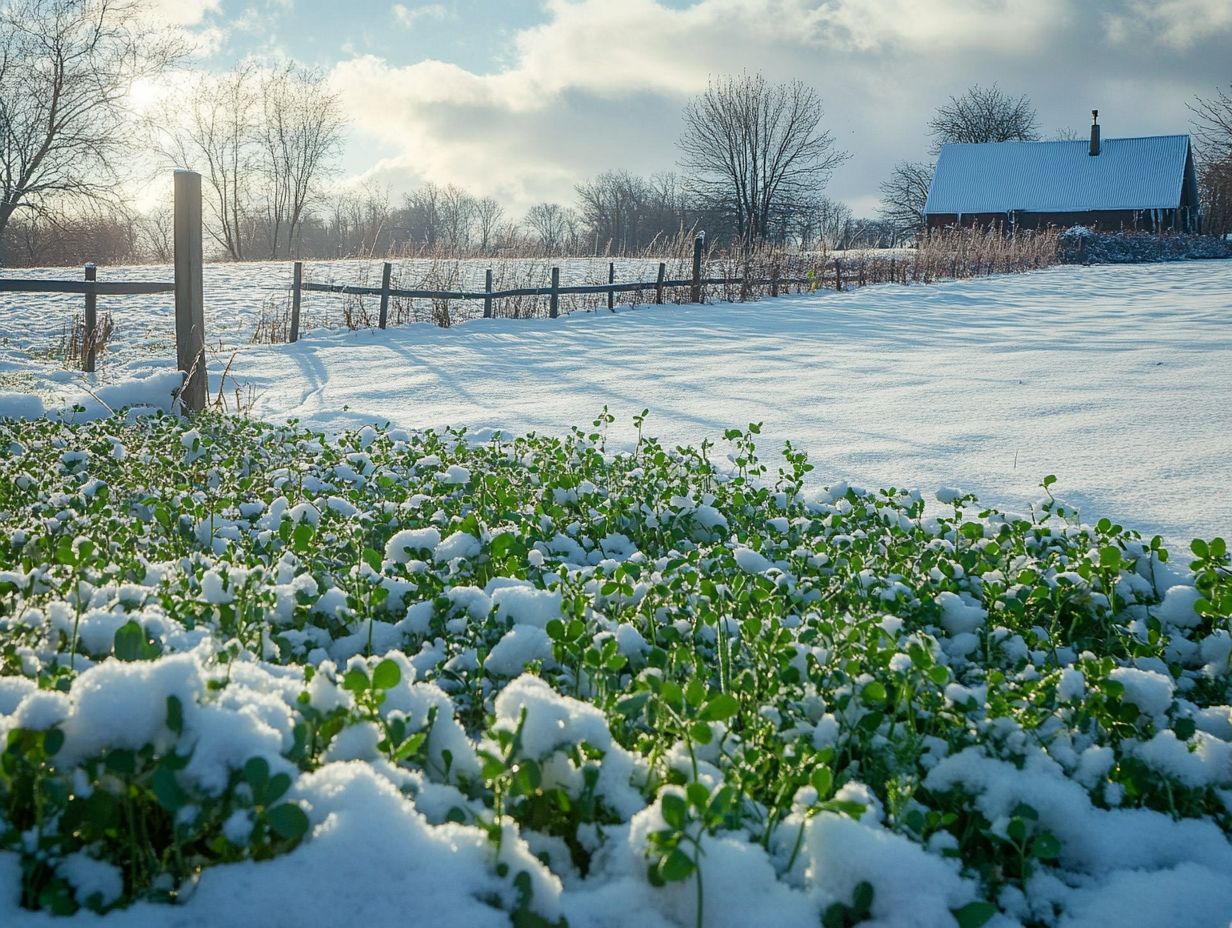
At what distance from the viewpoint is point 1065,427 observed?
5.55 metres

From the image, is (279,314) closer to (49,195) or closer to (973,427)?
(49,195)

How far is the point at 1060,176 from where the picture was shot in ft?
130

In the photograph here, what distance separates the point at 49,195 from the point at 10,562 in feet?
82.2

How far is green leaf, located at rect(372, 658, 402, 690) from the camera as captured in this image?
146cm

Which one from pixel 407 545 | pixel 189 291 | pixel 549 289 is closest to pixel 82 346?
pixel 189 291

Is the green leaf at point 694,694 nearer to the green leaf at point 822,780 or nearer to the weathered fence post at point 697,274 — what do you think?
the green leaf at point 822,780

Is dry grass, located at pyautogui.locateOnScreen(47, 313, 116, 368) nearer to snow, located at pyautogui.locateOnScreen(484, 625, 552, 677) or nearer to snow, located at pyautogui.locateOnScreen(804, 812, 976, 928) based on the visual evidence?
snow, located at pyautogui.locateOnScreen(484, 625, 552, 677)

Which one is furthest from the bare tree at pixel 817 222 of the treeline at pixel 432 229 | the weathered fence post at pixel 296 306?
the weathered fence post at pixel 296 306

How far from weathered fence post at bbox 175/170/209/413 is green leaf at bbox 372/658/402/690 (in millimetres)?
5606

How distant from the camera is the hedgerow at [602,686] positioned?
51.1 inches

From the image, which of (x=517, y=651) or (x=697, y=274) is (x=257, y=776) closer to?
(x=517, y=651)

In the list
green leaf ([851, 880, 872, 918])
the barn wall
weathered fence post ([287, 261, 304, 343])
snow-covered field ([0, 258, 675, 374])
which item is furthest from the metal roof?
green leaf ([851, 880, 872, 918])

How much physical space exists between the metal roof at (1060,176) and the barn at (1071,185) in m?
0.04

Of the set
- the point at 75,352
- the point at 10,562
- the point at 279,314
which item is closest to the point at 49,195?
the point at 279,314
